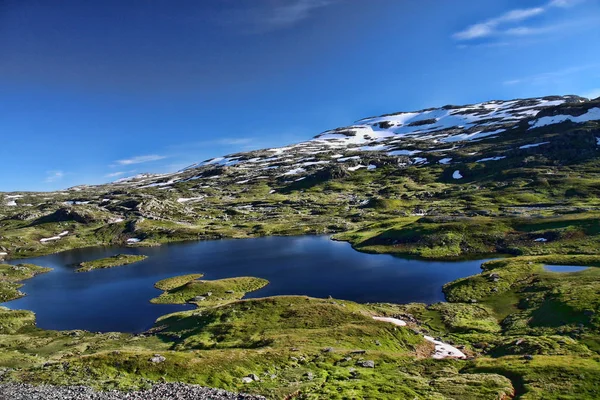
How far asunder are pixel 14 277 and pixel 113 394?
105128mm

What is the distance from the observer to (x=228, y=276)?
320ft

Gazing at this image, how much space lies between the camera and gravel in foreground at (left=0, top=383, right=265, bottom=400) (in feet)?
102

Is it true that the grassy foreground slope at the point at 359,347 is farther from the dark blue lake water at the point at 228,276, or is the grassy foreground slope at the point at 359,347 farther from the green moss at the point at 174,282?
the green moss at the point at 174,282

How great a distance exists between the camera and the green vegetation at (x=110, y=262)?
395ft

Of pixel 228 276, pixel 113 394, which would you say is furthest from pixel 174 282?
pixel 113 394

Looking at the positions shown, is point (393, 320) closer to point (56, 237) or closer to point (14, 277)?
point (14, 277)

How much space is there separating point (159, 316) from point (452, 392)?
56.0 metres

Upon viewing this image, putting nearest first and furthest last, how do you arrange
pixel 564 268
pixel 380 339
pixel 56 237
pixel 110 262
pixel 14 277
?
pixel 380 339
pixel 564 268
pixel 14 277
pixel 110 262
pixel 56 237

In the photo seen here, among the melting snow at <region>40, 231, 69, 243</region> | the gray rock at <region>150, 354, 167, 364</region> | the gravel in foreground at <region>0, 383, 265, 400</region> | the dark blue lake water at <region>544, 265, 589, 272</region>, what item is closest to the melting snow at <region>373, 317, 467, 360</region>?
the gravel in foreground at <region>0, 383, 265, 400</region>

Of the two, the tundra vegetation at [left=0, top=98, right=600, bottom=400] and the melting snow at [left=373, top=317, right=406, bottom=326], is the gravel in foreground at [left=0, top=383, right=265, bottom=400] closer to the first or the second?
the tundra vegetation at [left=0, top=98, right=600, bottom=400]

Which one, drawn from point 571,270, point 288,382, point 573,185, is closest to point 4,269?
point 288,382

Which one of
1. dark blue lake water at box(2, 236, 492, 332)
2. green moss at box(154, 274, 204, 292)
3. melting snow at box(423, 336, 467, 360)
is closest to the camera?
melting snow at box(423, 336, 467, 360)

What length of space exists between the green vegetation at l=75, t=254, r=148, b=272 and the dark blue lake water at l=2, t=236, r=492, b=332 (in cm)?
399

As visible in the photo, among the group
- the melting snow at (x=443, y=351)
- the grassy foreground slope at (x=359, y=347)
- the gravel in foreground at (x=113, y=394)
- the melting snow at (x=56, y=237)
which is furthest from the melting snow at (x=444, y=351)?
the melting snow at (x=56, y=237)
